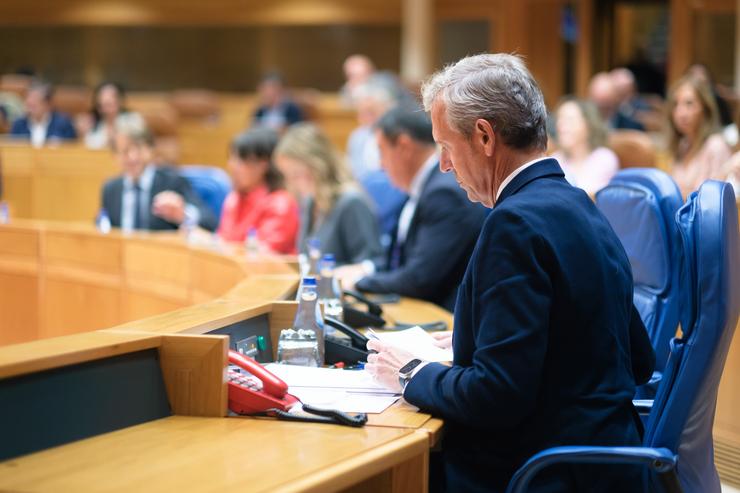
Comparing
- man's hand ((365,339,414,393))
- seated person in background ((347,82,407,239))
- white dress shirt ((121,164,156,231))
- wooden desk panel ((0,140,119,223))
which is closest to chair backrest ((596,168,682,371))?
man's hand ((365,339,414,393))

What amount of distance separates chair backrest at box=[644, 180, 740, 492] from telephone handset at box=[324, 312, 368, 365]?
30.9 inches

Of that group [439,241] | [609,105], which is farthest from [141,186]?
[609,105]

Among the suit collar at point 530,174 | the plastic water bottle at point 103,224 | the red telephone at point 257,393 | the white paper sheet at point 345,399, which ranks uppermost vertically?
the suit collar at point 530,174

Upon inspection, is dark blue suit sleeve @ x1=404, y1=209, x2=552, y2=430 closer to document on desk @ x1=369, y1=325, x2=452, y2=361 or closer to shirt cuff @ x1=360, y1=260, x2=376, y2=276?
document on desk @ x1=369, y1=325, x2=452, y2=361

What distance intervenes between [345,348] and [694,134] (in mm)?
3543

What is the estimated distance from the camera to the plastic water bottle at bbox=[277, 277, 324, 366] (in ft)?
8.13

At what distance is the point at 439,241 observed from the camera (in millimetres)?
3609

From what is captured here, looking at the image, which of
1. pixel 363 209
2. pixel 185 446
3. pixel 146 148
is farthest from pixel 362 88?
pixel 185 446

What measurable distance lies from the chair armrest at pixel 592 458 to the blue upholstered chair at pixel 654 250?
28.3 inches

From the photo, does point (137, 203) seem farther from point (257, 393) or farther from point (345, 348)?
point (257, 393)

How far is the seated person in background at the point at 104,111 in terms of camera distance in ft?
31.3

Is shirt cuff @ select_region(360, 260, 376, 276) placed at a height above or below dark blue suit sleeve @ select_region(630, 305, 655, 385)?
below

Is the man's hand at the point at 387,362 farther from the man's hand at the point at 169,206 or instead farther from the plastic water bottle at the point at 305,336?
the man's hand at the point at 169,206

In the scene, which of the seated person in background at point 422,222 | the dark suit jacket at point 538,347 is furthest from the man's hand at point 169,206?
the dark suit jacket at point 538,347
